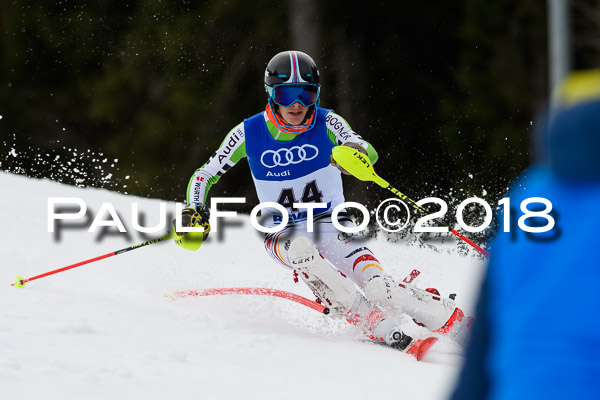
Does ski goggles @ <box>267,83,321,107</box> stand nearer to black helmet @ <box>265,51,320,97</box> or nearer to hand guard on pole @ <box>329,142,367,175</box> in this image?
black helmet @ <box>265,51,320,97</box>

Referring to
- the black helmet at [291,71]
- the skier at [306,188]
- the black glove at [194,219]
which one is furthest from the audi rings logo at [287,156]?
the black glove at [194,219]

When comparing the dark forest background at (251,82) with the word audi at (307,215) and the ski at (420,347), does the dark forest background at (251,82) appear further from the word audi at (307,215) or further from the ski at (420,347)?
the ski at (420,347)

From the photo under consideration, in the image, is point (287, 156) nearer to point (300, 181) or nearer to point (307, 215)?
point (300, 181)

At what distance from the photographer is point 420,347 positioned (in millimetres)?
3908

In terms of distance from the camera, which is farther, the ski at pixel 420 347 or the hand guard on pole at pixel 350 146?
the hand guard on pole at pixel 350 146

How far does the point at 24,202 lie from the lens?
768 centimetres

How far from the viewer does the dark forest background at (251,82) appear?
50.5 ft

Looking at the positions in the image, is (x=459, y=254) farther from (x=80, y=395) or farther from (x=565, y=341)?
(x=565, y=341)

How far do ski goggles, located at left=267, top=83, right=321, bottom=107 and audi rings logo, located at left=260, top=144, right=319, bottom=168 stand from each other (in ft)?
0.79

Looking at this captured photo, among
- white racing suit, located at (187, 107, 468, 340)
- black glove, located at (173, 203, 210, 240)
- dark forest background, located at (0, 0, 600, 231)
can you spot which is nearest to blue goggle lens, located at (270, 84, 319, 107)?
white racing suit, located at (187, 107, 468, 340)

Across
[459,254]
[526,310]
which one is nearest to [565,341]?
[526,310]

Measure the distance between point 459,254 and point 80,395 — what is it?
473cm

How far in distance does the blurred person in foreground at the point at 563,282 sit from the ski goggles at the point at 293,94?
3836mm

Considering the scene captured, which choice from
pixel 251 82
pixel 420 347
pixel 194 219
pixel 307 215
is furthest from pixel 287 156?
pixel 251 82
